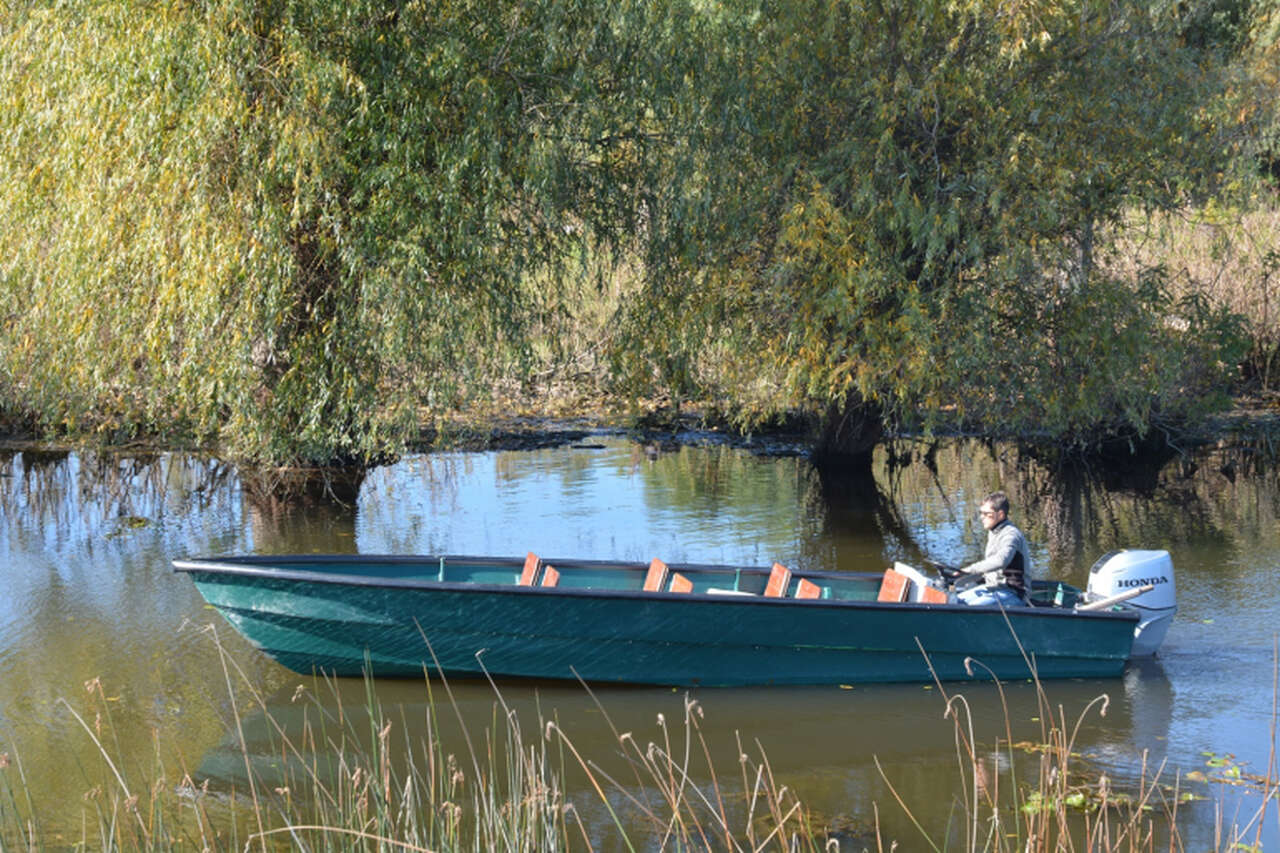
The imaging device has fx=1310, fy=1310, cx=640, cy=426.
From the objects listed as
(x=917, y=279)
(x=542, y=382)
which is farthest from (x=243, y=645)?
(x=542, y=382)

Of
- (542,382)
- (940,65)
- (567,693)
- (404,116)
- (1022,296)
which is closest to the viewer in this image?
(567,693)

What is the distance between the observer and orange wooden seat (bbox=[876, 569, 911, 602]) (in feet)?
30.6

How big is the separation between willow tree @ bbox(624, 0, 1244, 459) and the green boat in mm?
4169

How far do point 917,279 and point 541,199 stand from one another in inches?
165

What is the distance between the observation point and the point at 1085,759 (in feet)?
25.0

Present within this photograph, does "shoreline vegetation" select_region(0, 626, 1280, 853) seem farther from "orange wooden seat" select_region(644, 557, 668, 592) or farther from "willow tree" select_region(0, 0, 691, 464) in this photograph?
"willow tree" select_region(0, 0, 691, 464)

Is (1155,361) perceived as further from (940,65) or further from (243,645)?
(243,645)

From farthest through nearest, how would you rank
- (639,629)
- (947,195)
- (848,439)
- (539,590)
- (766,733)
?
(848,439) < (947,195) < (639,629) < (539,590) < (766,733)

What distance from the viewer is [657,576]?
31.5 ft

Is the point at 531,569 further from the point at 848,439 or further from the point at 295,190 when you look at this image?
the point at 848,439

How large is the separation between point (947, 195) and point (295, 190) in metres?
6.54

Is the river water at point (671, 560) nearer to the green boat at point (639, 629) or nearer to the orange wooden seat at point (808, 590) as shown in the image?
the green boat at point (639, 629)

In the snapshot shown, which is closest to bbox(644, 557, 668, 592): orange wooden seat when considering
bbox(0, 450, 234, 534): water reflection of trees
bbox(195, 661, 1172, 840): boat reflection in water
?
bbox(195, 661, 1172, 840): boat reflection in water

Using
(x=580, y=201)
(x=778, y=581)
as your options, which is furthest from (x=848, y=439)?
(x=778, y=581)
